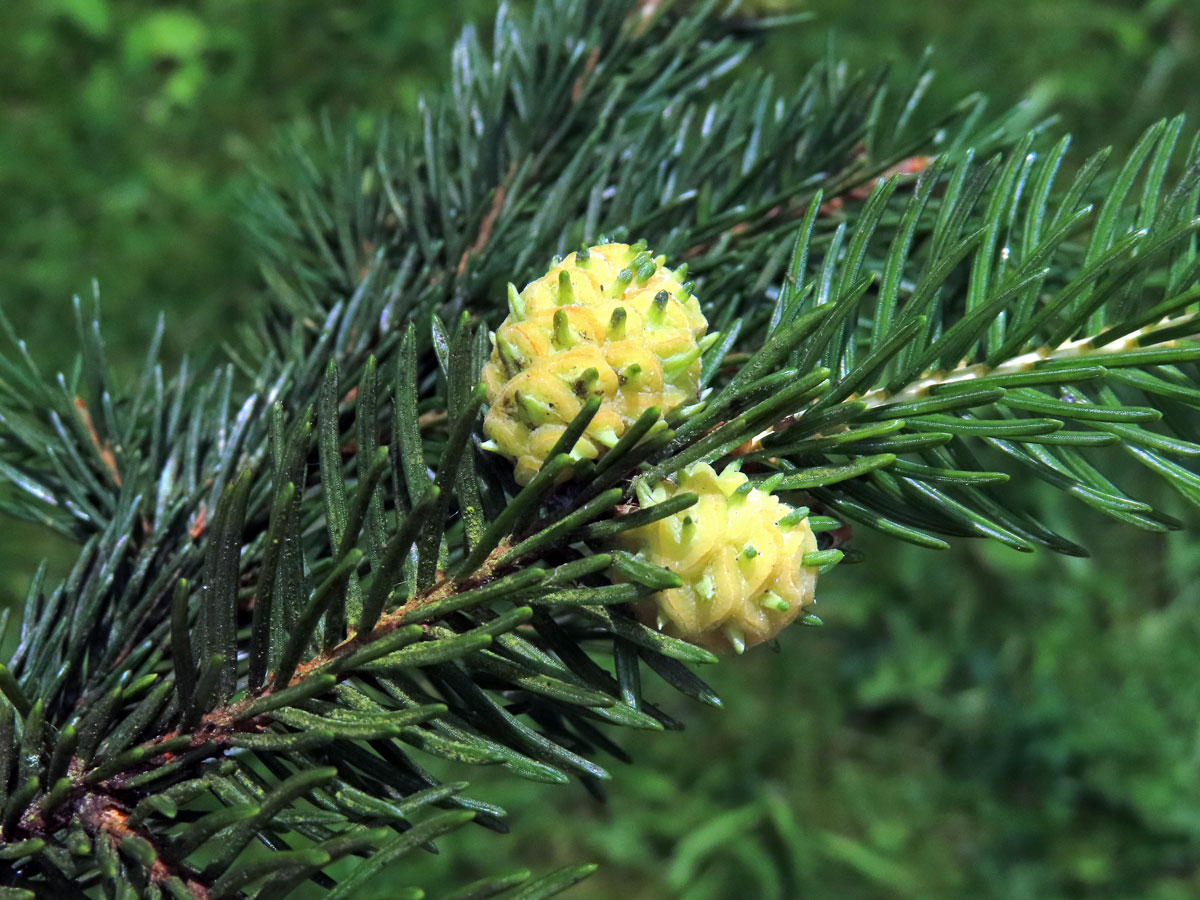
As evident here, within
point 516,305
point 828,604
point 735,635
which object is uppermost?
point 828,604

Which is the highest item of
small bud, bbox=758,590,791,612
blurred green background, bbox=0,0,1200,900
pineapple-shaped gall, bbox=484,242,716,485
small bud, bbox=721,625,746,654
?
blurred green background, bbox=0,0,1200,900

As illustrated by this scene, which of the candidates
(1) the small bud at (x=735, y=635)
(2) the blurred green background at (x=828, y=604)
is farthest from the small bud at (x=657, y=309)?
(2) the blurred green background at (x=828, y=604)

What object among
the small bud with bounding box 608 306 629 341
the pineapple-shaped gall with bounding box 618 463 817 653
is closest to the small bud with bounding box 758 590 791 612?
the pineapple-shaped gall with bounding box 618 463 817 653

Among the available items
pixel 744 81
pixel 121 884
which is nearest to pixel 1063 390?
pixel 744 81

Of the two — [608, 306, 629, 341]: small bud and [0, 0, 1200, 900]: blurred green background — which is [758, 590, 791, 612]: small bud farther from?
[0, 0, 1200, 900]: blurred green background

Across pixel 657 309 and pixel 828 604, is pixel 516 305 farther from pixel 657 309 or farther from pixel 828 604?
pixel 828 604

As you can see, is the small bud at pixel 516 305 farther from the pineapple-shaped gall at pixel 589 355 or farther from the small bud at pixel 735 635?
the small bud at pixel 735 635

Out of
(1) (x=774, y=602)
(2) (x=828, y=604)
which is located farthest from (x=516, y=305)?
(2) (x=828, y=604)
